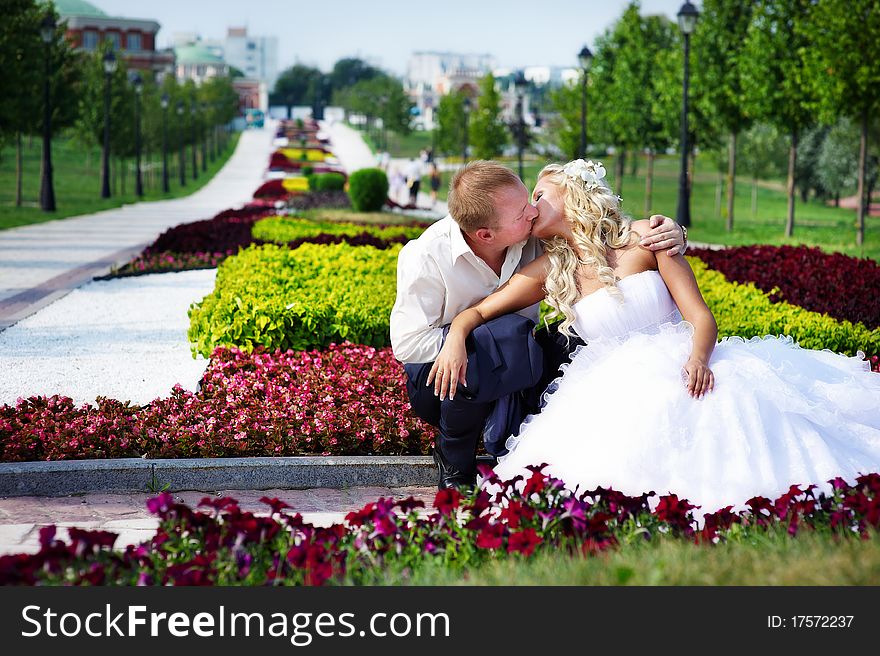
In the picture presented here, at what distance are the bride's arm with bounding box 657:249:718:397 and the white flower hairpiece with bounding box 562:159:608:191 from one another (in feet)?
1.42

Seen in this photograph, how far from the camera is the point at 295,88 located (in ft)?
569

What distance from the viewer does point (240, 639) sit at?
8.60 feet

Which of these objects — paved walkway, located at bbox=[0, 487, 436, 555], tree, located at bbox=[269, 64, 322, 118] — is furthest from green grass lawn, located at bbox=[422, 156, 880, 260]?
tree, located at bbox=[269, 64, 322, 118]

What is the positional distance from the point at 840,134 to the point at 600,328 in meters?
40.1

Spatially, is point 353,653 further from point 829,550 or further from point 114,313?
point 114,313

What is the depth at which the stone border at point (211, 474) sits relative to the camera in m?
4.80

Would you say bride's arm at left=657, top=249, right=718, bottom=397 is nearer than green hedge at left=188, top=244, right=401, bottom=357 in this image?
Yes

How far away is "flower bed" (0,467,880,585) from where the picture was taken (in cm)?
301

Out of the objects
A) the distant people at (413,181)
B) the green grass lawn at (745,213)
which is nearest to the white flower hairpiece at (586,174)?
the green grass lawn at (745,213)

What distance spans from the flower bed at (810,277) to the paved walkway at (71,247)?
7.03 m

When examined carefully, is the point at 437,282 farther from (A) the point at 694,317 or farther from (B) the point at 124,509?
(B) the point at 124,509

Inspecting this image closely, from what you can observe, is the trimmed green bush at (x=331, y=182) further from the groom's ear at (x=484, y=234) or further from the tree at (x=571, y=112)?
the groom's ear at (x=484, y=234)

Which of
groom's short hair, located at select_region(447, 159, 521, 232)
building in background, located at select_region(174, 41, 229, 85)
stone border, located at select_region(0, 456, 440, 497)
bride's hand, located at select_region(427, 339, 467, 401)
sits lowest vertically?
stone border, located at select_region(0, 456, 440, 497)

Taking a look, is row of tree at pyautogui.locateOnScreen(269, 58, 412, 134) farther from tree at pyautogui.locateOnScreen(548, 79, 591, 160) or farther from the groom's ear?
the groom's ear
